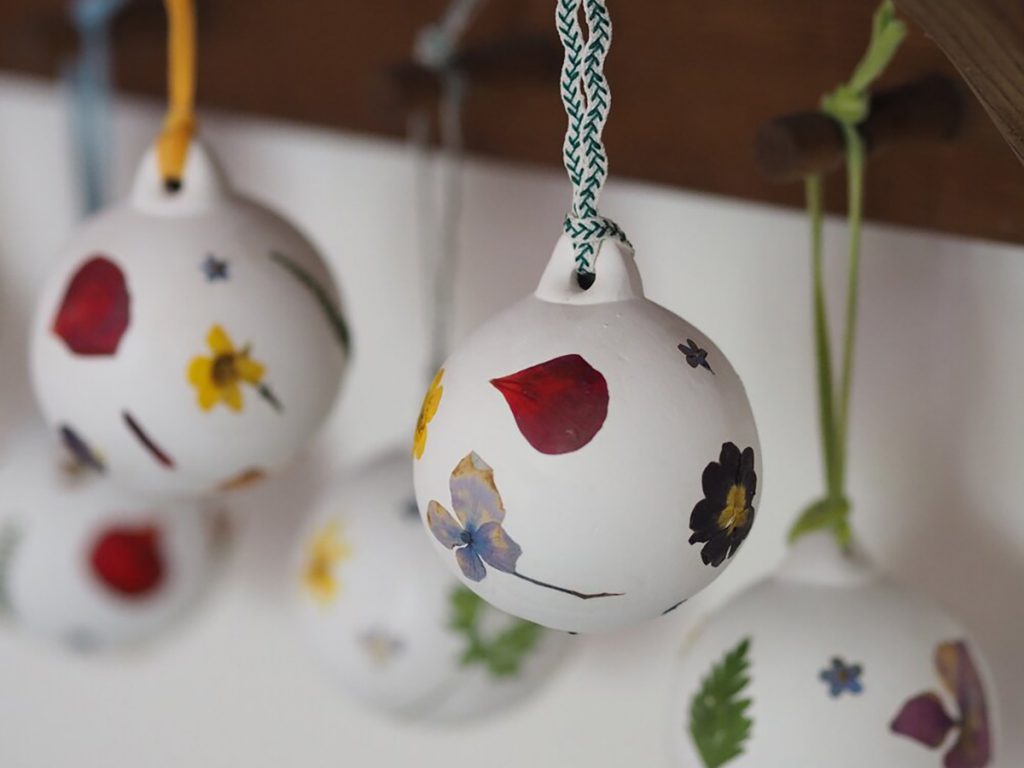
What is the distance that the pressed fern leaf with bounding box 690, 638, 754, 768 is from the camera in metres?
0.37

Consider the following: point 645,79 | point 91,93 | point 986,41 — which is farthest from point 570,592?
point 91,93

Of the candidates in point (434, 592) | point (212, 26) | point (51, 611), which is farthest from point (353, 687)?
point (212, 26)

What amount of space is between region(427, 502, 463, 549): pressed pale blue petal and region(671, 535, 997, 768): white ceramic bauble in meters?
0.11

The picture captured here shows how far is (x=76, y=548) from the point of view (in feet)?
1.82

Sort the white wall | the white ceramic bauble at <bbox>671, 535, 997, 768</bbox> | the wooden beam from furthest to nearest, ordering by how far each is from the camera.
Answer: the white wall < the white ceramic bauble at <bbox>671, 535, 997, 768</bbox> < the wooden beam

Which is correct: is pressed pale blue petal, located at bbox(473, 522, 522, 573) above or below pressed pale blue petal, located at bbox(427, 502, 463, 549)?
below

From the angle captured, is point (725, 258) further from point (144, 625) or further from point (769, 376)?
point (144, 625)

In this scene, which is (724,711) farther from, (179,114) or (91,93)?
(91,93)

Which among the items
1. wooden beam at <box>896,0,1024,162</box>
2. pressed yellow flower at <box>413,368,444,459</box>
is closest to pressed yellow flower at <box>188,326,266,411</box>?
pressed yellow flower at <box>413,368,444,459</box>

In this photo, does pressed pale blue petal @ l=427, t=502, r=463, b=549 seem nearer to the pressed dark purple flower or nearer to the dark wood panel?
the pressed dark purple flower

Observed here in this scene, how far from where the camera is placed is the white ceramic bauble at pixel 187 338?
398 mm

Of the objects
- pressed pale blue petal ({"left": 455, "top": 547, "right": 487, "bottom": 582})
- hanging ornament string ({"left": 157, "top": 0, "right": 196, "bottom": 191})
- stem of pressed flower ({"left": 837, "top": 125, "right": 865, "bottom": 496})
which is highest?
hanging ornament string ({"left": 157, "top": 0, "right": 196, "bottom": 191})

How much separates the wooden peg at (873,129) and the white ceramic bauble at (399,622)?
0.60 feet

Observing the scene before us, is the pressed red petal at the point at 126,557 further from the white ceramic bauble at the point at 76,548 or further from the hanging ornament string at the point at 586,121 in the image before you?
the hanging ornament string at the point at 586,121
